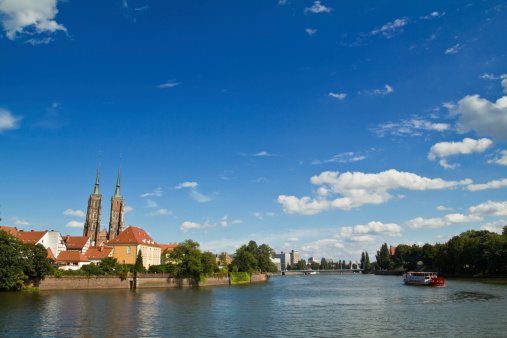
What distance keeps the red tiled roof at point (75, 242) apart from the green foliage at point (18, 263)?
34.4m

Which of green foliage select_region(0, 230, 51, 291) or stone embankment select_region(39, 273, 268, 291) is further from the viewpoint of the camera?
stone embankment select_region(39, 273, 268, 291)

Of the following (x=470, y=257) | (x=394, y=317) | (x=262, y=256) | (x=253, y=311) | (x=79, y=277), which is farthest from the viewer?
(x=262, y=256)

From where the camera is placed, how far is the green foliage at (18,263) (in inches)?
2306

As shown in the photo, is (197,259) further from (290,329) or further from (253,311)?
(290,329)

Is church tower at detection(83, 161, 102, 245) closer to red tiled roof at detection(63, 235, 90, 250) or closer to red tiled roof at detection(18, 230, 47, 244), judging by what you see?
red tiled roof at detection(63, 235, 90, 250)

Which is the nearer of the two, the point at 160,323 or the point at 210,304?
the point at 160,323

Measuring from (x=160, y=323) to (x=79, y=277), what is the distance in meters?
44.8

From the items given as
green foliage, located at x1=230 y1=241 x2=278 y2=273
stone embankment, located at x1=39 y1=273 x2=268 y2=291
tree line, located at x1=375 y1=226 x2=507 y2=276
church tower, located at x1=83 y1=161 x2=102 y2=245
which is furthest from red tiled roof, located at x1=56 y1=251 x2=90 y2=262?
tree line, located at x1=375 y1=226 x2=507 y2=276

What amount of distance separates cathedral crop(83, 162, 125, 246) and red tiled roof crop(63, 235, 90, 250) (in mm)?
45025

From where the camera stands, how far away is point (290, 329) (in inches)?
1214

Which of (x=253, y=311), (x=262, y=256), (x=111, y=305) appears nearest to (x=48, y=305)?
(x=111, y=305)

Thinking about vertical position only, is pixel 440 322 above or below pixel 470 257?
below

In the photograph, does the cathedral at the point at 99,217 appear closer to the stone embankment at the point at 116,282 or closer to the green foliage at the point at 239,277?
the green foliage at the point at 239,277

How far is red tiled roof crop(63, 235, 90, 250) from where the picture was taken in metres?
99.0
